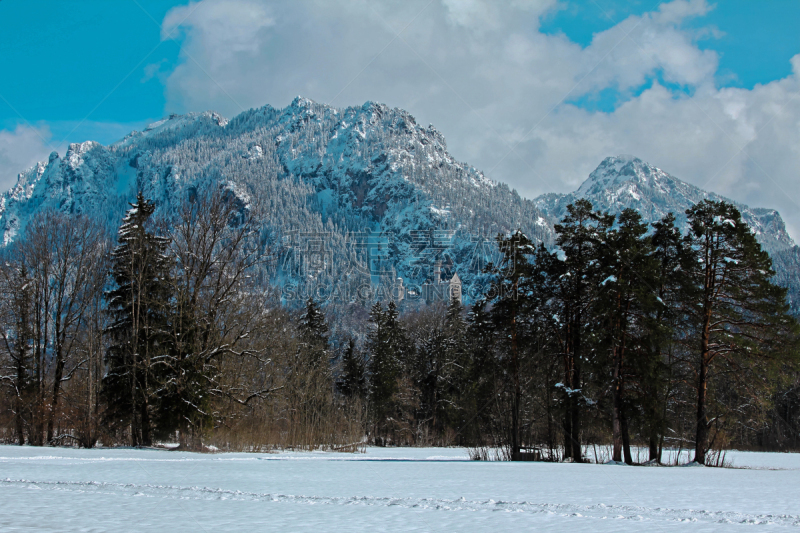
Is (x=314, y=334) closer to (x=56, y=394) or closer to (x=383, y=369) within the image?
(x=383, y=369)

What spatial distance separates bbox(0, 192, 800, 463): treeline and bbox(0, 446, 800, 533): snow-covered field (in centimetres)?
944

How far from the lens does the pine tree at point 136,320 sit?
2566 centimetres

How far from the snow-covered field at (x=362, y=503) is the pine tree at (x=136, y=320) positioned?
34.6 feet

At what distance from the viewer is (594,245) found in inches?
1034

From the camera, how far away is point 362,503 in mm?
9672

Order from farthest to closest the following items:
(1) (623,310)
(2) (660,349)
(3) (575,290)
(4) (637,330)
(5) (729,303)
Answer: (3) (575,290) → (4) (637,330) → (1) (623,310) → (5) (729,303) → (2) (660,349)

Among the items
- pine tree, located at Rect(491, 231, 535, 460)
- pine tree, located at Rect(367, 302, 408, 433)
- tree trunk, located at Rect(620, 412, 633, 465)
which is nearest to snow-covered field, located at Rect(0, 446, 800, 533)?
tree trunk, located at Rect(620, 412, 633, 465)

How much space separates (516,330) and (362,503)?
19630mm

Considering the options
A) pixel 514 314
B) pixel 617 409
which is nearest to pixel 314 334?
pixel 514 314

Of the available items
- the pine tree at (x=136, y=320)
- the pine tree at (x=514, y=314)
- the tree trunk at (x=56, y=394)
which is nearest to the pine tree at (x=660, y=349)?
the pine tree at (x=514, y=314)

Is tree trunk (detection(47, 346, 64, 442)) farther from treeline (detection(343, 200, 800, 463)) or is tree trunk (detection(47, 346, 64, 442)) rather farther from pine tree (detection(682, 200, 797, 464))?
pine tree (detection(682, 200, 797, 464))

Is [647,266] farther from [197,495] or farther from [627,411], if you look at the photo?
[197,495]

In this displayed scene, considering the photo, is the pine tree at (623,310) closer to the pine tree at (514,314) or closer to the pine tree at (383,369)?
the pine tree at (514,314)

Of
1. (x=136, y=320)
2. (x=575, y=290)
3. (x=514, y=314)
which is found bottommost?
(x=136, y=320)
